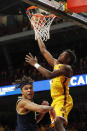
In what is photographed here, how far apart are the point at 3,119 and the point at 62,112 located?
33.2 feet

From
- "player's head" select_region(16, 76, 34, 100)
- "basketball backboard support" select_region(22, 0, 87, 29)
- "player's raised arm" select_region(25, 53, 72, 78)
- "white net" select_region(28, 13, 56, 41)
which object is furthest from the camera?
"white net" select_region(28, 13, 56, 41)

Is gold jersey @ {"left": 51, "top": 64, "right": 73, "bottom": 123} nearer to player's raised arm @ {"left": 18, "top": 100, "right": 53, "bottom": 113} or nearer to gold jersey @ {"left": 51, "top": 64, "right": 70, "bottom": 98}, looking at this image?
gold jersey @ {"left": 51, "top": 64, "right": 70, "bottom": 98}

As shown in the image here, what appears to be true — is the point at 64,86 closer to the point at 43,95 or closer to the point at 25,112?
the point at 25,112

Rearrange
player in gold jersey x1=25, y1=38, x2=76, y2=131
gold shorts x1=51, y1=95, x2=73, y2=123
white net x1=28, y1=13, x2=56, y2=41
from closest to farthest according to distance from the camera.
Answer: player in gold jersey x1=25, y1=38, x2=76, y2=131, gold shorts x1=51, y1=95, x2=73, y2=123, white net x1=28, y1=13, x2=56, y2=41

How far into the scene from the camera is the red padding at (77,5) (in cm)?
488

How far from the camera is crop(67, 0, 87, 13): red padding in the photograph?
488 centimetres

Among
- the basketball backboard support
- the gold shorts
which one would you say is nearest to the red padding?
the basketball backboard support

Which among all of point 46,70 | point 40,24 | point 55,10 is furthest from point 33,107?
point 40,24

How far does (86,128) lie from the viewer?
11.1m

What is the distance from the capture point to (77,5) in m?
4.90

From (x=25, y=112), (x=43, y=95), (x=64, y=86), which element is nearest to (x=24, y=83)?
(x=25, y=112)

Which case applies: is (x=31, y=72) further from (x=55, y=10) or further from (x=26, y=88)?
(x=26, y=88)

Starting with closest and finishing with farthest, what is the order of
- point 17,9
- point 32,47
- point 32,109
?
point 32,109, point 17,9, point 32,47

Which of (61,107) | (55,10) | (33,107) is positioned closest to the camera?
(33,107)
